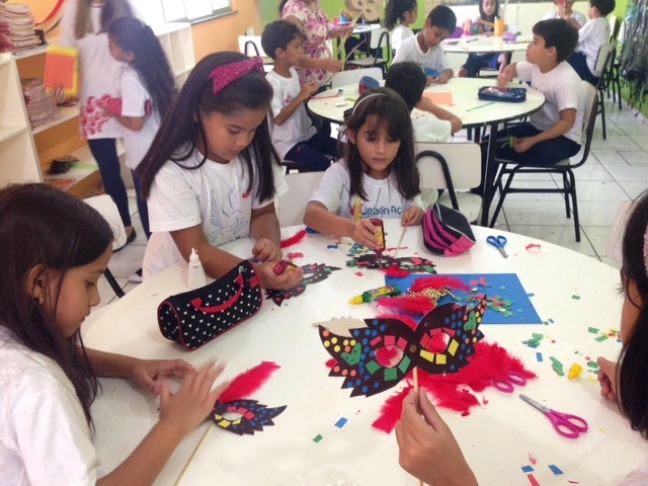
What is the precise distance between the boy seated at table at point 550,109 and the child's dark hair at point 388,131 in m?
1.50

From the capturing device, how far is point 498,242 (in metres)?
1.67

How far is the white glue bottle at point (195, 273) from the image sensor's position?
4.85 ft

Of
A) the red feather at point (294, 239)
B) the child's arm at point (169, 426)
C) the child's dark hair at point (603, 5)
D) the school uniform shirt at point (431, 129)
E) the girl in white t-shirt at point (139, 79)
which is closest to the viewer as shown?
the child's arm at point (169, 426)

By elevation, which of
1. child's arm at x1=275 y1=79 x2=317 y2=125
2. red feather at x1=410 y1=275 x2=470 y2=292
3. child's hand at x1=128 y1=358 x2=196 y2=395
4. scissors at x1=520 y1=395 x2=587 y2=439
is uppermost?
child's arm at x1=275 y1=79 x2=317 y2=125

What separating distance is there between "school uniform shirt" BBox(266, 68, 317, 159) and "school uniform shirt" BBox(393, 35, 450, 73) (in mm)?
1201

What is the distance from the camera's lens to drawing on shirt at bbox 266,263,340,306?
1.44 metres

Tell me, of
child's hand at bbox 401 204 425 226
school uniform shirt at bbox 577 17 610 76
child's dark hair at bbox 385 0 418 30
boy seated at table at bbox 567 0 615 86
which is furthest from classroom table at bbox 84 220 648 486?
school uniform shirt at bbox 577 17 610 76

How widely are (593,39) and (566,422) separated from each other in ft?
19.5

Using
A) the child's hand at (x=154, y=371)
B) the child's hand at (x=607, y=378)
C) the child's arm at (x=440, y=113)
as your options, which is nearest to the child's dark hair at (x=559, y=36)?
the child's arm at (x=440, y=113)

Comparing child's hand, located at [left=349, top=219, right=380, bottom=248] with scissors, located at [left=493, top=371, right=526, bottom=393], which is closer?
scissors, located at [left=493, top=371, right=526, bottom=393]

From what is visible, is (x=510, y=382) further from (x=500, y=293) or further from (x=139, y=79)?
(x=139, y=79)

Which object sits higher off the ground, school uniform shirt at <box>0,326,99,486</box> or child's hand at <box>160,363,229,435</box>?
school uniform shirt at <box>0,326,99,486</box>

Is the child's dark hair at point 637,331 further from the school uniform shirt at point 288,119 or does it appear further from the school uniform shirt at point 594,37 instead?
the school uniform shirt at point 594,37

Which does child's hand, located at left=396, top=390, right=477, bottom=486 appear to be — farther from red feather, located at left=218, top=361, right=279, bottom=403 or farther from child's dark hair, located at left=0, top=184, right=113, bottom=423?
child's dark hair, located at left=0, top=184, right=113, bottom=423
